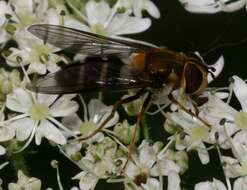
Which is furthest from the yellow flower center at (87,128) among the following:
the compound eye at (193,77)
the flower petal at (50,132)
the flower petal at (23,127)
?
the compound eye at (193,77)

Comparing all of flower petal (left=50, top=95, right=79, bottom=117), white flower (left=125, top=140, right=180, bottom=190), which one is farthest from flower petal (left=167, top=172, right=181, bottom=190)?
flower petal (left=50, top=95, right=79, bottom=117)

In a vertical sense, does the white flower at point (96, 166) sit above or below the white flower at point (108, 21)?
below

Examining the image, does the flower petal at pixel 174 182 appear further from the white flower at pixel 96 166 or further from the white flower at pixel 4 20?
the white flower at pixel 4 20

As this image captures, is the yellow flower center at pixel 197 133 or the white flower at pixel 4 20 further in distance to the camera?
the white flower at pixel 4 20

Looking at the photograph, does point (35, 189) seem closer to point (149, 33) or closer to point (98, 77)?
point (98, 77)

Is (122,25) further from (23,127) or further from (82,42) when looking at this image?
(23,127)

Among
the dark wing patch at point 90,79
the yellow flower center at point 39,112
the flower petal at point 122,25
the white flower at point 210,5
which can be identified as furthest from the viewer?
the white flower at point 210,5
